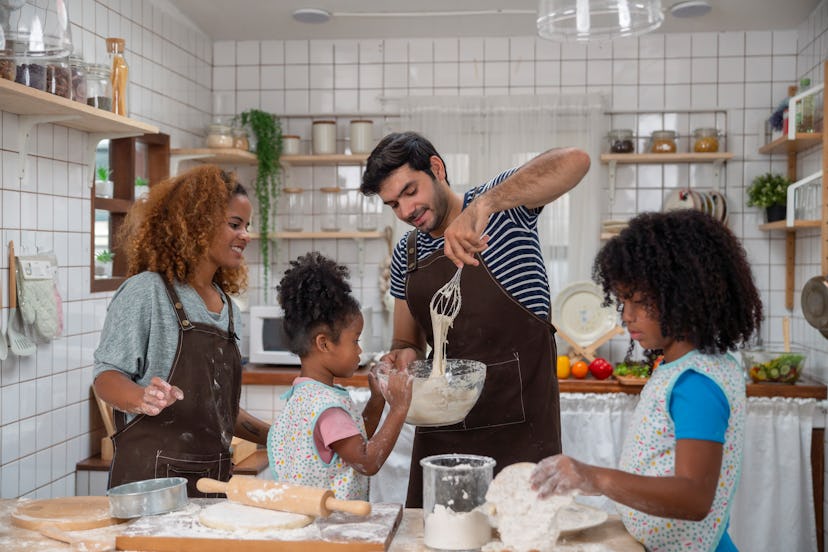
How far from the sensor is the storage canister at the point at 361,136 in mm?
4516

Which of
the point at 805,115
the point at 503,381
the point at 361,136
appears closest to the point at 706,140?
the point at 805,115

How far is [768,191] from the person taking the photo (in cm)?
419

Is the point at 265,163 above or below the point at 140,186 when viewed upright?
above

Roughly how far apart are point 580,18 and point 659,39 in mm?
2532

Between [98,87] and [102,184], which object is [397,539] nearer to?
[98,87]

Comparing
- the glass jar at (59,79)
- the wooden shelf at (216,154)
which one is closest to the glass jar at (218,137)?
the wooden shelf at (216,154)

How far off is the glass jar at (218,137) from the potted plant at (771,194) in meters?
2.73

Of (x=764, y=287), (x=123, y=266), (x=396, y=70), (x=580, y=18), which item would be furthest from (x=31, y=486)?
(x=764, y=287)

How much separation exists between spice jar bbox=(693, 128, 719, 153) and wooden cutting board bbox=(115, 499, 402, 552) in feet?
11.2

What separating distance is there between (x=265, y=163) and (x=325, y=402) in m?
2.93

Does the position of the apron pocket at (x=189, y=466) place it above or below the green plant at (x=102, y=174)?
below

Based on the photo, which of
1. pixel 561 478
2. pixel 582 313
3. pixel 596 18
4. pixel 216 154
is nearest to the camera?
pixel 561 478

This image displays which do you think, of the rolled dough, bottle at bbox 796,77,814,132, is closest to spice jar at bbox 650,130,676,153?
bottle at bbox 796,77,814,132

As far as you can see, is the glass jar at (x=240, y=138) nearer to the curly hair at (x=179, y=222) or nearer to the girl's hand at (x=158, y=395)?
the curly hair at (x=179, y=222)
